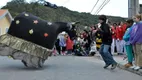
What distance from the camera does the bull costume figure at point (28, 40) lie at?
41.5 feet

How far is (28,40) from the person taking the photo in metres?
12.8

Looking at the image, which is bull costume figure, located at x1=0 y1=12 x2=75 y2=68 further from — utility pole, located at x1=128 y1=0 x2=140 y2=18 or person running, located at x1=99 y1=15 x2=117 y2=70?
utility pole, located at x1=128 y1=0 x2=140 y2=18

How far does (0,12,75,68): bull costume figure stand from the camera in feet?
41.5

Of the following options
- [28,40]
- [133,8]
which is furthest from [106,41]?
[133,8]

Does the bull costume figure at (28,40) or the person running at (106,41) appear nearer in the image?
the bull costume figure at (28,40)

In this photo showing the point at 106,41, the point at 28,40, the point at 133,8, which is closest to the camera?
the point at 28,40

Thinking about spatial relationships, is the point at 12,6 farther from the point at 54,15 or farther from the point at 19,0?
the point at 54,15

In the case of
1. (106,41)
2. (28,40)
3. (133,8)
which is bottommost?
(106,41)

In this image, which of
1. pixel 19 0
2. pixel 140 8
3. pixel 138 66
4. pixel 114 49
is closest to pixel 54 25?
pixel 138 66

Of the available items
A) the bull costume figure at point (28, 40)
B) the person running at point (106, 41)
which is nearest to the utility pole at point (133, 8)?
the person running at point (106, 41)

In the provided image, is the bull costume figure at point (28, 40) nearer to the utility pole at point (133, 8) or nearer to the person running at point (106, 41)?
the person running at point (106, 41)

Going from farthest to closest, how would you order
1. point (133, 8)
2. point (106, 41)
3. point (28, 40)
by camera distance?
point (133, 8), point (106, 41), point (28, 40)

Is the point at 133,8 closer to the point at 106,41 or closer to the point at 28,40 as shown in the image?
the point at 106,41

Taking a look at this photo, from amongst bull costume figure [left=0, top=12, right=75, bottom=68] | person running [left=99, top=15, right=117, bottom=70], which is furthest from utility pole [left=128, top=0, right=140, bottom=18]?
bull costume figure [left=0, top=12, right=75, bottom=68]
